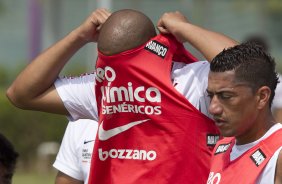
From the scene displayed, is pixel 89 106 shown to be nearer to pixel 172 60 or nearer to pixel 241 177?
pixel 172 60

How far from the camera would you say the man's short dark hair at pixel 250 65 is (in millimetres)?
5883

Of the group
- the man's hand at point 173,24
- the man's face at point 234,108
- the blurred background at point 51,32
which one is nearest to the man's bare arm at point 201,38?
the man's hand at point 173,24

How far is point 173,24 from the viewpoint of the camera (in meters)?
6.38

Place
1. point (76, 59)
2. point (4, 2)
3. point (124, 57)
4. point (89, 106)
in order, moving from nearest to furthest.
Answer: point (124, 57), point (89, 106), point (76, 59), point (4, 2)

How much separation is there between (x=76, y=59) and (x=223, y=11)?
840 cm

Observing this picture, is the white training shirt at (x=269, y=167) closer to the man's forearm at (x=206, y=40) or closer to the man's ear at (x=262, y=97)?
the man's ear at (x=262, y=97)

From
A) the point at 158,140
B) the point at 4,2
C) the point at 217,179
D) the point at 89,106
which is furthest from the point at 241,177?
the point at 4,2

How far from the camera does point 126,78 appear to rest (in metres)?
6.26

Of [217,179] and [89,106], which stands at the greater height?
[89,106]

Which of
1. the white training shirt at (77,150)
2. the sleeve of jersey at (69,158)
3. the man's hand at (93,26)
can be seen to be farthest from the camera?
the sleeve of jersey at (69,158)

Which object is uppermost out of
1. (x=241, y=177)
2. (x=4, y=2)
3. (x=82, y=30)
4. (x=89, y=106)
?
(x=4, y=2)

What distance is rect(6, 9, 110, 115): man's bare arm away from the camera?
21.8 ft

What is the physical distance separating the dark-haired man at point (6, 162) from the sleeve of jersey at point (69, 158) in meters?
0.55

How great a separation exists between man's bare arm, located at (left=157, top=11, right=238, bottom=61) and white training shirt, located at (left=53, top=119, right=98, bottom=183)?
5.29 feet
